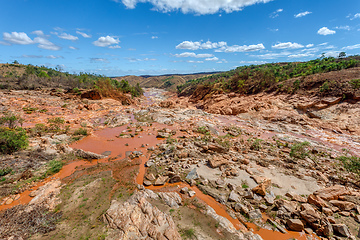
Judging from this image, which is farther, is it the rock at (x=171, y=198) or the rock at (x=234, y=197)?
the rock at (x=234, y=197)

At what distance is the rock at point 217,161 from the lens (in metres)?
10.5

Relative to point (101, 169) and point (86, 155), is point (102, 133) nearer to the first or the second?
point (86, 155)

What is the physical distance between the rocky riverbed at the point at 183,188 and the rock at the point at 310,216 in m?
0.04

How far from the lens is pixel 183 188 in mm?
8438

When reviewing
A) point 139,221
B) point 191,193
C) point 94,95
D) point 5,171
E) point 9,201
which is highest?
point 94,95

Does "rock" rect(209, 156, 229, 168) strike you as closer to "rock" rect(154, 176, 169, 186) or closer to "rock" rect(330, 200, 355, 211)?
"rock" rect(154, 176, 169, 186)

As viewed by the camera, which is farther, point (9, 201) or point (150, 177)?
point (150, 177)

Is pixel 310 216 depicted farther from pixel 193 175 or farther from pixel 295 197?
pixel 193 175

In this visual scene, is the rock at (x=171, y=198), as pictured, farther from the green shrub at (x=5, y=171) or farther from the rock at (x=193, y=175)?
the green shrub at (x=5, y=171)

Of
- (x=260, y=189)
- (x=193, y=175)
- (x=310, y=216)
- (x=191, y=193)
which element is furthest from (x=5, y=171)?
(x=310, y=216)

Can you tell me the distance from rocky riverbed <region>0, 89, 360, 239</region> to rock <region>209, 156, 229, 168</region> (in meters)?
0.08

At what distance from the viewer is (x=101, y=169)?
10609 millimetres

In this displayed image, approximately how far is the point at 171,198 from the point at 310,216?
6.13m

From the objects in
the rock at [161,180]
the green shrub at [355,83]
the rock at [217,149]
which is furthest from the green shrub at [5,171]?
the green shrub at [355,83]
